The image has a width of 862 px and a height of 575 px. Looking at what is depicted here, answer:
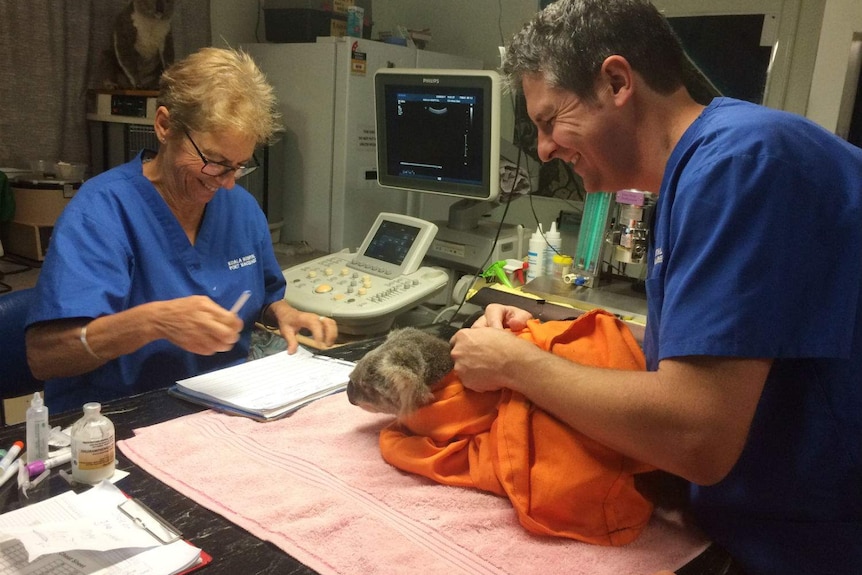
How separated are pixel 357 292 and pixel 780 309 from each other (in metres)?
1.39

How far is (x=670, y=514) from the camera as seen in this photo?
3.28ft

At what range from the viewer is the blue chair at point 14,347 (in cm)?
144

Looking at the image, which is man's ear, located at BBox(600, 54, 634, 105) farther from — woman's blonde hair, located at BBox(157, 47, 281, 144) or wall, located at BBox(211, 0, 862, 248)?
wall, located at BBox(211, 0, 862, 248)

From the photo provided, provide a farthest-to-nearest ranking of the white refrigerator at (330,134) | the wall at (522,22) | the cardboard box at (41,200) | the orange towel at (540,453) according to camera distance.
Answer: the white refrigerator at (330,134) < the cardboard box at (41,200) < the wall at (522,22) < the orange towel at (540,453)

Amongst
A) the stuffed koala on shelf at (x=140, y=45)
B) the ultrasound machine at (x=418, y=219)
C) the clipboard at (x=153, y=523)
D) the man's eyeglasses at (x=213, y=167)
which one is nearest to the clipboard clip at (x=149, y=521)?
the clipboard at (x=153, y=523)

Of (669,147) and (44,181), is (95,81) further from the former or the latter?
(669,147)

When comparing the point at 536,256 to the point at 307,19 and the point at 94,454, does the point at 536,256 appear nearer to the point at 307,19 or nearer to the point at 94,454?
the point at 307,19

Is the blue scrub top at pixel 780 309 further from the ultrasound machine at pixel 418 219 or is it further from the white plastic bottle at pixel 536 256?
the white plastic bottle at pixel 536 256

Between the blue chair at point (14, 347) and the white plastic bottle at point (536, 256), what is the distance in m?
1.44

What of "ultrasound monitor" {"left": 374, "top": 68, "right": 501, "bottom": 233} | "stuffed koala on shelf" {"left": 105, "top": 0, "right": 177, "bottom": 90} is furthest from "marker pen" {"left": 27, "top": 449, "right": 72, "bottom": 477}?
"stuffed koala on shelf" {"left": 105, "top": 0, "right": 177, "bottom": 90}

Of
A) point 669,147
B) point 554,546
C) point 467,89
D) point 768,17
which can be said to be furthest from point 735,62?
point 554,546

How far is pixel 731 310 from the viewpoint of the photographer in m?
0.78

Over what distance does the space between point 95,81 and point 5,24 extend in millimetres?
363

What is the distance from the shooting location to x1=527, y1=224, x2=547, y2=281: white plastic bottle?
2.25 meters
